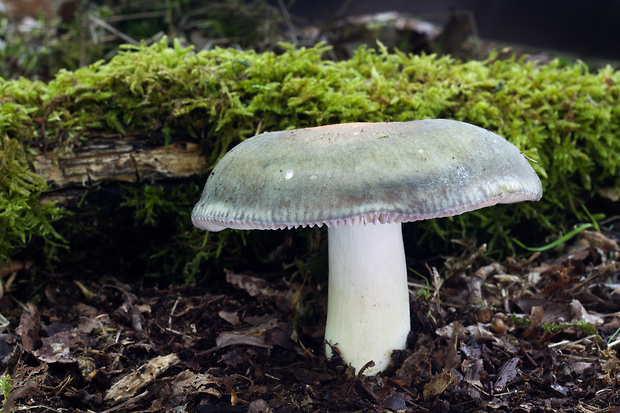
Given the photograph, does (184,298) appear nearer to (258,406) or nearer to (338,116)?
(258,406)

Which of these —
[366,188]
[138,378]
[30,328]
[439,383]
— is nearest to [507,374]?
[439,383]

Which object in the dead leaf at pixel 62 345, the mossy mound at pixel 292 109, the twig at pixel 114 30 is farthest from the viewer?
the twig at pixel 114 30

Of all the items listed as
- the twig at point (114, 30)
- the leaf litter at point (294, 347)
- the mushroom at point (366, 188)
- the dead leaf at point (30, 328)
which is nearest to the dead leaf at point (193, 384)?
the leaf litter at point (294, 347)

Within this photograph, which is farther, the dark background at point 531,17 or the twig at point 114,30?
the dark background at point 531,17

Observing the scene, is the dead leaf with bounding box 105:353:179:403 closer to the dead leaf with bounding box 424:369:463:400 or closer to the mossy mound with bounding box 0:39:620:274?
the mossy mound with bounding box 0:39:620:274

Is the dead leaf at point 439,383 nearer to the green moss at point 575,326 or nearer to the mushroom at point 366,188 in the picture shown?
the mushroom at point 366,188

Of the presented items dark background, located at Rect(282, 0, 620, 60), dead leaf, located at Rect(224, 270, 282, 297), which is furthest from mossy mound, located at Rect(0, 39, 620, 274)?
dark background, located at Rect(282, 0, 620, 60)

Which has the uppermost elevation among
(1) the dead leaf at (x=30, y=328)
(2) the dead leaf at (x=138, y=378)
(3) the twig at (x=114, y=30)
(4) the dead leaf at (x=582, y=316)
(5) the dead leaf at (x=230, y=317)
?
(3) the twig at (x=114, y=30)

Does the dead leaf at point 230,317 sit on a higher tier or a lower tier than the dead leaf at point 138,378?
lower
